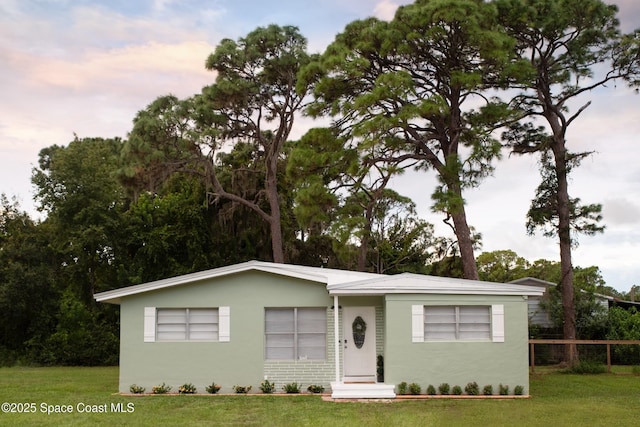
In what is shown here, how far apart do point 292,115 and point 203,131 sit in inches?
162

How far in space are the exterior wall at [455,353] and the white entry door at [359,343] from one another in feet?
3.78

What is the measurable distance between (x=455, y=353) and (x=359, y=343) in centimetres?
242

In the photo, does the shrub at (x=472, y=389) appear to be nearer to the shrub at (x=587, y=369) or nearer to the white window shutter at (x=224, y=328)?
the white window shutter at (x=224, y=328)

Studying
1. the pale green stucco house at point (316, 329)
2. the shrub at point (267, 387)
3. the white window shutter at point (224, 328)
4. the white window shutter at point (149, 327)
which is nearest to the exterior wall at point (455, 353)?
the pale green stucco house at point (316, 329)

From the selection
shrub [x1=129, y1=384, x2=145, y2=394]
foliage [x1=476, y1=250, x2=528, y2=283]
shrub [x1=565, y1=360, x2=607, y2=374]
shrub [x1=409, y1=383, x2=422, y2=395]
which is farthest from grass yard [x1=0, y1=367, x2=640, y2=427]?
foliage [x1=476, y1=250, x2=528, y2=283]

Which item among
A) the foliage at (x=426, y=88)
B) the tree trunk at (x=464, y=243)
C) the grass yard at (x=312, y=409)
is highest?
the foliage at (x=426, y=88)

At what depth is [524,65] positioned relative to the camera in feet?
81.7

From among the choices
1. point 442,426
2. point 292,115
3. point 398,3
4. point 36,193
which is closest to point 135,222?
point 36,193

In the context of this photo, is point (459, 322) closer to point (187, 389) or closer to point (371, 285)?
point (371, 285)

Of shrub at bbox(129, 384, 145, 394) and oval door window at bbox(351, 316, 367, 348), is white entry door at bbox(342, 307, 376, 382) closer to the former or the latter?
oval door window at bbox(351, 316, 367, 348)

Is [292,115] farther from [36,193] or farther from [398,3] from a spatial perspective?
[36,193]

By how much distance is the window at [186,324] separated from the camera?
1874 cm

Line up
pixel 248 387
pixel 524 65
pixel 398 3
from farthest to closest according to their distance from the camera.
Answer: pixel 398 3 < pixel 524 65 < pixel 248 387

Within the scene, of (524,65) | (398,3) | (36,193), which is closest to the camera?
(524,65)
